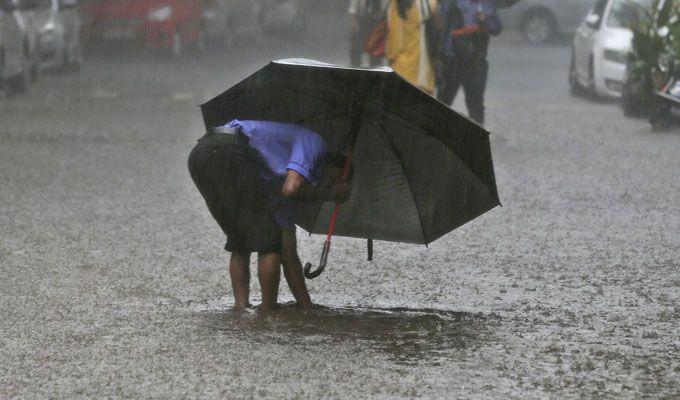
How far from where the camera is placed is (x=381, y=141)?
693cm

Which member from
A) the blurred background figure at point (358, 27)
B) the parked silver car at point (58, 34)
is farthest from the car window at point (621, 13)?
the parked silver car at point (58, 34)

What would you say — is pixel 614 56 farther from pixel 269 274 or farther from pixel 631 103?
pixel 269 274

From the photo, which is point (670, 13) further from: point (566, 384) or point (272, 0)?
point (272, 0)

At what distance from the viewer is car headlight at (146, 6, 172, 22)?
94.0 feet

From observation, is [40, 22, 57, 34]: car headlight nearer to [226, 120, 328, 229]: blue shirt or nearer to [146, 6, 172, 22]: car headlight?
[146, 6, 172, 22]: car headlight

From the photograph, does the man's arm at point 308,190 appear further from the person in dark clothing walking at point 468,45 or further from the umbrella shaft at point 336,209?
the person in dark clothing walking at point 468,45

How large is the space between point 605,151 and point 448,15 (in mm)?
1882

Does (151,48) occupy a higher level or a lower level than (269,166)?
lower

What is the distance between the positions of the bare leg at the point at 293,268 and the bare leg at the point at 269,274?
8 cm

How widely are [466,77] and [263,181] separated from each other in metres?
8.21

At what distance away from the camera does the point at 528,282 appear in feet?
26.9

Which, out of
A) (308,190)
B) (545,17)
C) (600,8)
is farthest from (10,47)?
(545,17)

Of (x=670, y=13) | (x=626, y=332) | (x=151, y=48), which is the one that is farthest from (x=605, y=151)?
(x=151, y=48)

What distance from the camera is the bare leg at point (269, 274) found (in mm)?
6973
